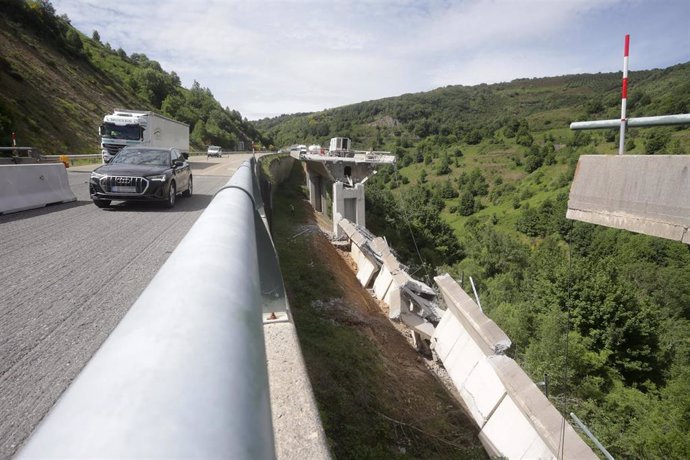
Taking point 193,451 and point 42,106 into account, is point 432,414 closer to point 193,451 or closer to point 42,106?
point 193,451

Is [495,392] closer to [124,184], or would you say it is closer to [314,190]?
[124,184]

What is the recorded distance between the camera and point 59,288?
536 cm

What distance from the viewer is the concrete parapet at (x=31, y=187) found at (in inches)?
388

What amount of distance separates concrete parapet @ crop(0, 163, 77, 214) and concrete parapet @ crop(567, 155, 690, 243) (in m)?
11.5

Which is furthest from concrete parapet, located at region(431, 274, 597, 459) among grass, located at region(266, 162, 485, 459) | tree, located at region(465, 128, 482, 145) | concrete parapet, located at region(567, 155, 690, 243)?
tree, located at region(465, 128, 482, 145)

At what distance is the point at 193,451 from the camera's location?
603 mm

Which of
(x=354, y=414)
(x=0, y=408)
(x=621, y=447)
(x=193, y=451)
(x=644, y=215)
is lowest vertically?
(x=621, y=447)

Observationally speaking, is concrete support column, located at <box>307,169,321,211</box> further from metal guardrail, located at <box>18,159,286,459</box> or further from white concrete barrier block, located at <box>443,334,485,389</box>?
metal guardrail, located at <box>18,159,286,459</box>

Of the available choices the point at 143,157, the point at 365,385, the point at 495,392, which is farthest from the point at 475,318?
the point at 143,157

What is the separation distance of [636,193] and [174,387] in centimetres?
556

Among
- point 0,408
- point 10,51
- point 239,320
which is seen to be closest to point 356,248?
point 0,408

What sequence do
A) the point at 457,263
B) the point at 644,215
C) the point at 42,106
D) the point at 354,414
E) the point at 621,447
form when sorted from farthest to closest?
the point at 457,263, the point at 42,106, the point at 621,447, the point at 354,414, the point at 644,215

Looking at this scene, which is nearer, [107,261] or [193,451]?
[193,451]

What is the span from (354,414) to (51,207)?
9.73 m
